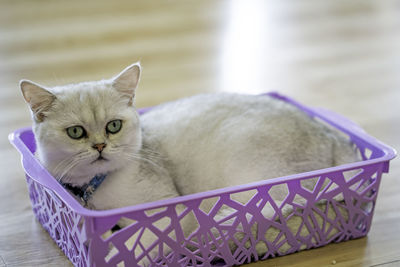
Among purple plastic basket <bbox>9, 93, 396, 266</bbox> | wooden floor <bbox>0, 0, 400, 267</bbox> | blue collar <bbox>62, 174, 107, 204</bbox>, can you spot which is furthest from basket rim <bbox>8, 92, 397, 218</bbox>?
wooden floor <bbox>0, 0, 400, 267</bbox>

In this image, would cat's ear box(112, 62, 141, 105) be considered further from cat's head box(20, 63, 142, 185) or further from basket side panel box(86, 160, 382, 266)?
basket side panel box(86, 160, 382, 266)

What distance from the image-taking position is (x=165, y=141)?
181 centimetres

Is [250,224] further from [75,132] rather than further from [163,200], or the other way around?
[75,132]

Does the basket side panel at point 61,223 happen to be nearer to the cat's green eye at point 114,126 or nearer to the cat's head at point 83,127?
the cat's head at point 83,127

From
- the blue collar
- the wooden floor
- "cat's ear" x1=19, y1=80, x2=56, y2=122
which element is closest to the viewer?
"cat's ear" x1=19, y1=80, x2=56, y2=122

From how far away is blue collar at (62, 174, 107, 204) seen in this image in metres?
1.59

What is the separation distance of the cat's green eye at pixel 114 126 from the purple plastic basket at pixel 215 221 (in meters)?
0.19

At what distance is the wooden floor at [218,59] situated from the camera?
1.80 meters

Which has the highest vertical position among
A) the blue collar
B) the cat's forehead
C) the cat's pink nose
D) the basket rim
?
the cat's forehead

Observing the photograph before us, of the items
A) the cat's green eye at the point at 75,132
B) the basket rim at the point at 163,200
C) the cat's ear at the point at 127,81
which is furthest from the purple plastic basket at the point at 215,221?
the cat's ear at the point at 127,81

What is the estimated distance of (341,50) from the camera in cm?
346

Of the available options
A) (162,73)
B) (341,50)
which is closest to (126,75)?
(162,73)

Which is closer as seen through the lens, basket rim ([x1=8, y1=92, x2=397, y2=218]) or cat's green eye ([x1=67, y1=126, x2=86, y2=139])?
basket rim ([x1=8, y1=92, x2=397, y2=218])

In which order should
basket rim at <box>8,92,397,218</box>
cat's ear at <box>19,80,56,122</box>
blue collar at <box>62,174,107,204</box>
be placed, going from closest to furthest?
basket rim at <box>8,92,397,218</box>
cat's ear at <box>19,80,56,122</box>
blue collar at <box>62,174,107,204</box>
